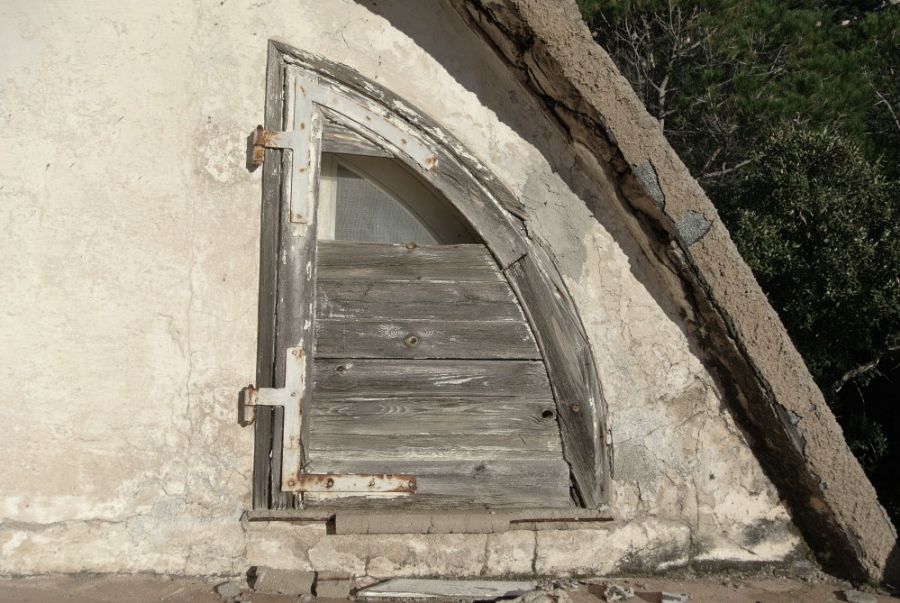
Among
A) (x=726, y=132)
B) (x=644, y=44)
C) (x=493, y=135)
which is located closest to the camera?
(x=493, y=135)

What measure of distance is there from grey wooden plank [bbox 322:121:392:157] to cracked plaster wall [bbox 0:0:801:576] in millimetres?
264

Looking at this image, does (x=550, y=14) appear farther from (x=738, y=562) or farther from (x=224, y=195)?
(x=738, y=562)

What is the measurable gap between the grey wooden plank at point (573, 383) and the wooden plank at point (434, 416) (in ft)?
0.25

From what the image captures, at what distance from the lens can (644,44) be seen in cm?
1023

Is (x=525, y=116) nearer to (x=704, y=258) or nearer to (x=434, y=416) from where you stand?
(x=704, y=258)

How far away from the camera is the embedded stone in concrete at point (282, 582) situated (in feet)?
10.6

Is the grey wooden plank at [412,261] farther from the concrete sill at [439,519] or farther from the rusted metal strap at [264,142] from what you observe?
the concrete sill at [439,519]

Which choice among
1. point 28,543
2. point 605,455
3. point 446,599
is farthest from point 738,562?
point 28,543

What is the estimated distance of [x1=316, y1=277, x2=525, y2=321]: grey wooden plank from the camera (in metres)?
3.41

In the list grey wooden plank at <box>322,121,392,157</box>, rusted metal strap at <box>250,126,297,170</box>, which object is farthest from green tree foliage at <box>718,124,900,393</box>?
rusted metal strap at <box>250,126,297,170</box>

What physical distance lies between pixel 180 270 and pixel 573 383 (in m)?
1.70

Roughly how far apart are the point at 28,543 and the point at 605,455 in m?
2.37

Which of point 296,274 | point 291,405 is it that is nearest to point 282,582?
point 291,405

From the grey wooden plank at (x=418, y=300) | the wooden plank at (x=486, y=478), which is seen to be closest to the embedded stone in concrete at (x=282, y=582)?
the wooden plank at (x=486, y=478)
